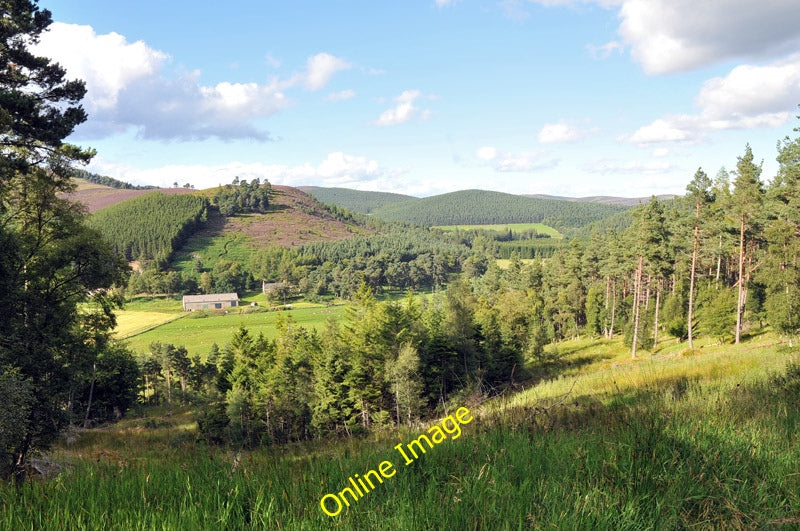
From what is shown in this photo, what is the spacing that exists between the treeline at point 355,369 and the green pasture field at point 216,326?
127 ft

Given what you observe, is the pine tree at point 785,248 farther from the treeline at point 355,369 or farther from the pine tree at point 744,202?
the treeline at point 355,369

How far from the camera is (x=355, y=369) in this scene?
39.4 metres

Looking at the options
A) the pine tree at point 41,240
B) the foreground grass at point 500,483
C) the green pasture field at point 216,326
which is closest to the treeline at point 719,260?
the foreground grass at point 500,483

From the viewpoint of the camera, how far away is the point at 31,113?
16219 mm

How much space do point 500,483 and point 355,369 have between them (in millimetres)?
37556

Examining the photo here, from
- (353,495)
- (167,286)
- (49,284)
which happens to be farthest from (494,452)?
(167,286)

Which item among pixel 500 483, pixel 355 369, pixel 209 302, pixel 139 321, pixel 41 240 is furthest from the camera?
pixel 209 302

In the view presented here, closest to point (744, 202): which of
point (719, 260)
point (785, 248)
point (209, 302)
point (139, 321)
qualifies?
point (785, 248)

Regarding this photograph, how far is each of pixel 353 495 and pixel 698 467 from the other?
2.61 metres

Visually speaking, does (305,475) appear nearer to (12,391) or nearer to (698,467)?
(698,467)

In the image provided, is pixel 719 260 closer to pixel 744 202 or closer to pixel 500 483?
pixel 744 202

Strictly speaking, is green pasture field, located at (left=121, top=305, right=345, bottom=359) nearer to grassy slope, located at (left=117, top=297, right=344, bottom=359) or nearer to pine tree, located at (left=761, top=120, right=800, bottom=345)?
grassy slope, located at (left=117, top=297, right=344, bottom=359)

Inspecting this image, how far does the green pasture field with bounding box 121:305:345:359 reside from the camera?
318 feet

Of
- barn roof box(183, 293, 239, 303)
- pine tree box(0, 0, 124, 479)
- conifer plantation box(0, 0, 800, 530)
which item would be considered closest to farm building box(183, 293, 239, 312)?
barn roof box(183, 293, 239, 303)
